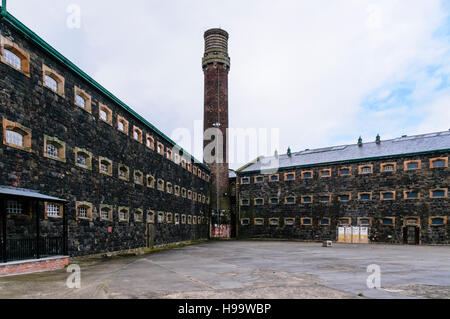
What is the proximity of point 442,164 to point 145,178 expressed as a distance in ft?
90.7

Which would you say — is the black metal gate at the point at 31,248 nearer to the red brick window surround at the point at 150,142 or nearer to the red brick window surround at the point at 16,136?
the red brick window surround at the point at 16,136

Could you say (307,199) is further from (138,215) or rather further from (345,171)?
(138,215)

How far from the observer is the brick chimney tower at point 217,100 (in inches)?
1663

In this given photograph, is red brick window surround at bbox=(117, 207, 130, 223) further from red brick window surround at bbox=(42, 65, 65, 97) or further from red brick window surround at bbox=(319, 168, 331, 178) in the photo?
red brick window surround at bbox=(319, 168, 331, 178)

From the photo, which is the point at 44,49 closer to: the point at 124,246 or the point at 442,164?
the point at 124,246

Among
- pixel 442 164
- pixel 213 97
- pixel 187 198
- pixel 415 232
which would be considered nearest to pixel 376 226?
pixel 415 232

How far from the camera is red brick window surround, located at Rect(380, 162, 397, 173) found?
34.4 metres

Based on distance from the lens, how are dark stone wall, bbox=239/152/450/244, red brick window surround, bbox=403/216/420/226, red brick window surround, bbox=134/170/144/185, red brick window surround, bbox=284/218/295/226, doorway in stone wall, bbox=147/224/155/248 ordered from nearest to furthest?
red brick window surround, bbox=134/170/144/185 < doorway in stone wall, bbox=147/224/155/248 < dark stone wall, bbox=239/152/450/244 < red brick window surround, bbox=403/216/420/226 < red brick window surround, bbox=284/218/295/226

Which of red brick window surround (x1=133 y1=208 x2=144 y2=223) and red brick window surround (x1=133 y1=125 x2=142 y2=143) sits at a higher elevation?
red brick window surround (x1=133 y1=125 x2=142 y2=143)

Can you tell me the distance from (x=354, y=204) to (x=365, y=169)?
4.01 meters

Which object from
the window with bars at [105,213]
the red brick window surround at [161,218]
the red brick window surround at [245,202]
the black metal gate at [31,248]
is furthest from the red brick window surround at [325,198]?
the black metal gate at [31,248]

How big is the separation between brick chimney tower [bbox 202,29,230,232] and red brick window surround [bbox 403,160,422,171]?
2029 cm

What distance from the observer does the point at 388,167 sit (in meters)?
34.8

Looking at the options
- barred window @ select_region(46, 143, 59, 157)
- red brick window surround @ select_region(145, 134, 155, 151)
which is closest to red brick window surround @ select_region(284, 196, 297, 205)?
red brick window surround @ select_region(145, 134, 155, 151)
